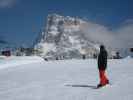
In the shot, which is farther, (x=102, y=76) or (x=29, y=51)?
(x=29, y=51)

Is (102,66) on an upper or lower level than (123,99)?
upper

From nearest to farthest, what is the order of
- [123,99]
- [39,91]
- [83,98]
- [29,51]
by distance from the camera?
[123,99] < [83,98] < [39,91] < [29,51]

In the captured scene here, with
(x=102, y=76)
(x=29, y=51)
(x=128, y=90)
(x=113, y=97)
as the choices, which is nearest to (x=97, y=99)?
(x=113, y=97)

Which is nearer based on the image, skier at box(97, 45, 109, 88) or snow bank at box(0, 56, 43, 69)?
skier at box(97, 45, 109, 88)

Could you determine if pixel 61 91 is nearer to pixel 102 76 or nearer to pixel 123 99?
pixel 102 76

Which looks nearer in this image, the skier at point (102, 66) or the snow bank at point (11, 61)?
the skier at point (102, 66)

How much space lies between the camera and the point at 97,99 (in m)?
11.2

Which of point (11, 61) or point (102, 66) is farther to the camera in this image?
point (11, 61)

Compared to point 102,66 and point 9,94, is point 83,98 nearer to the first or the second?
point 102,66

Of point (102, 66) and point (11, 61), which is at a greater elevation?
point (11, 61)

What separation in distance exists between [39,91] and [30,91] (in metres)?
0.41

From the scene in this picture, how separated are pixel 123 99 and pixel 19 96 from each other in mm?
4203

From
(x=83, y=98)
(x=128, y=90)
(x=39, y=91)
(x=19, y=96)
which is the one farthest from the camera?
(x=39, y=91)

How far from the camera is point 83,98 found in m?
11.6
